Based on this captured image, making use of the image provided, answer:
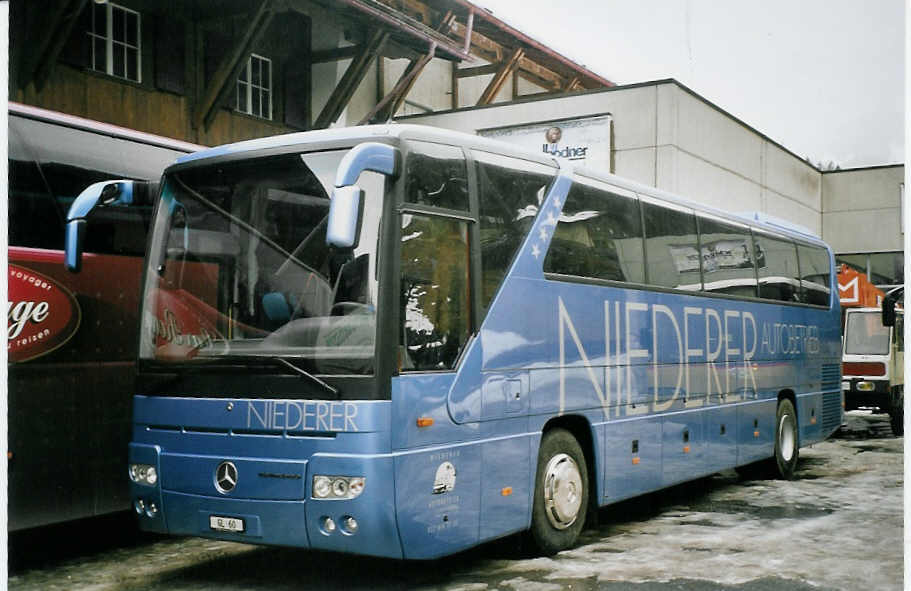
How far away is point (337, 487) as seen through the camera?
6352 mm

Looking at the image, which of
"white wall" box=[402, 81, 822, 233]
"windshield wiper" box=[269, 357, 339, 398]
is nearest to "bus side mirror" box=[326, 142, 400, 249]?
"windshield wiper" box=[269, 357, 339, 398]

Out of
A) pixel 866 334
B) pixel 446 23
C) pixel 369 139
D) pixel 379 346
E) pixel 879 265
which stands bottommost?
pixel 379 346

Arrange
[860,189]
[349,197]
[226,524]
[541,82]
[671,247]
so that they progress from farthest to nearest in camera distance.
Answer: [541,82] → [860,189] → [671,247] → [226,524] → [349,197]

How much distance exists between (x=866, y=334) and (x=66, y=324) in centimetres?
1687

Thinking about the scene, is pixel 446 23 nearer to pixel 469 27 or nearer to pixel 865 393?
pixel 469 27

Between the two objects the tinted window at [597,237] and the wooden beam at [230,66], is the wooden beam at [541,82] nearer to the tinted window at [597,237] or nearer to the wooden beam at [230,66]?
the wooden beam at [230,66]

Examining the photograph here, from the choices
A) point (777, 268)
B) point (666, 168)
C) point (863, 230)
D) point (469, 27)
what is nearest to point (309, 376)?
→ point (777, 268)

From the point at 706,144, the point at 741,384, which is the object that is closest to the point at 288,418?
the point at 741,384

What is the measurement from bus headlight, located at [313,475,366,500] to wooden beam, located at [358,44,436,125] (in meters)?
13.0

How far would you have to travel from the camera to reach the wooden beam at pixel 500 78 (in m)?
19.0

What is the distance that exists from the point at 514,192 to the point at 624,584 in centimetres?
284

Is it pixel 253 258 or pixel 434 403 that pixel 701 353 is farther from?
pixel 253 258

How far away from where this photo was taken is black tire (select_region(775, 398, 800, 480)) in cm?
1276

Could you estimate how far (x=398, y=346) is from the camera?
6.46m
